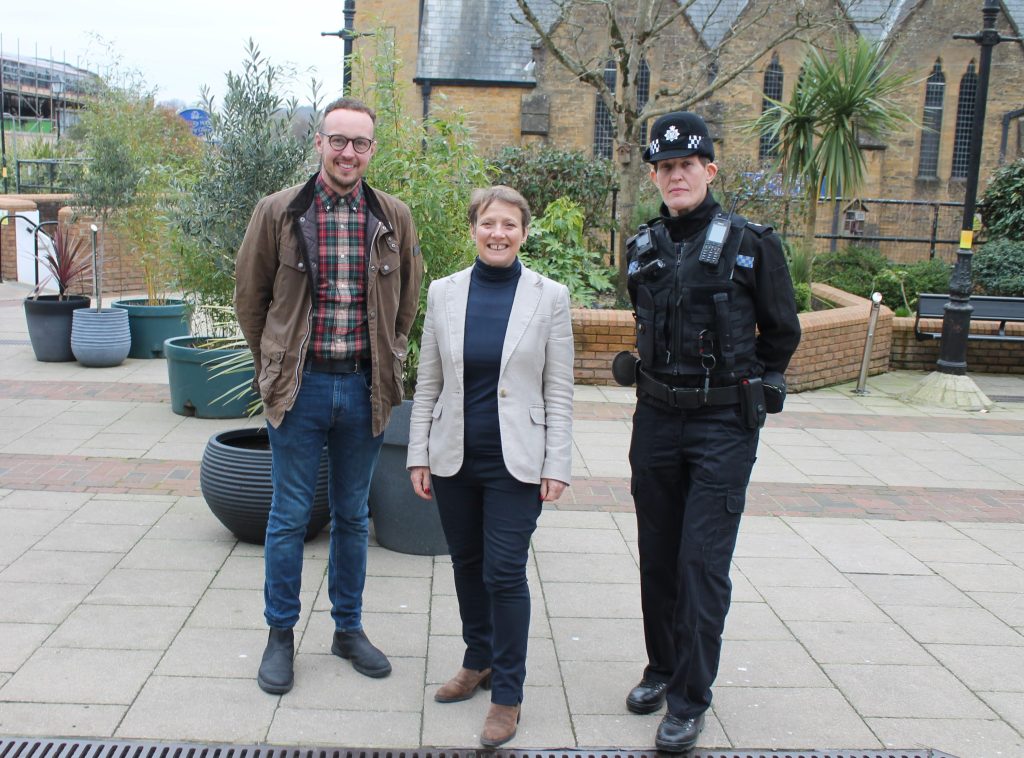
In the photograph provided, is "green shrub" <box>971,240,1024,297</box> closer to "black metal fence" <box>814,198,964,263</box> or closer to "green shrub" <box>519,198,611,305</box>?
"green shrub" <box>519,198,611,305</box>

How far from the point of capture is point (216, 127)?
584 centimetres

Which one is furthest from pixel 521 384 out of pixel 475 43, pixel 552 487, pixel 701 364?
pixel 475 43

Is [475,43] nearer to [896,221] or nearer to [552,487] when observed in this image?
[896,221]

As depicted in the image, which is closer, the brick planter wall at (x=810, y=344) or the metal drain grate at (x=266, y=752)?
the metal drain grate at (x=266, y=752)

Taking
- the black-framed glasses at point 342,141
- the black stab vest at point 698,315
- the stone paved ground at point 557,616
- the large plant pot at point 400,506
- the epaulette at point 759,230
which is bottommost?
the stone paved ground at point 557,616

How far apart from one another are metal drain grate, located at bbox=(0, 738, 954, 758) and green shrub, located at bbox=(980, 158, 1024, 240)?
45.4 feet

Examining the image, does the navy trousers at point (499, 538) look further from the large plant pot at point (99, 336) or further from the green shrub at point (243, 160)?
the large plant pot at point (99, 336)

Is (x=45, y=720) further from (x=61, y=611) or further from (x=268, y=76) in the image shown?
(x=268, y=76)

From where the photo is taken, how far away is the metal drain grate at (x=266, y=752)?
134 inches

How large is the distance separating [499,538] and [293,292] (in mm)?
1204

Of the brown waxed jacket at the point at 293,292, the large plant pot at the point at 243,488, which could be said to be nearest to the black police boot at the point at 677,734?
the brown waxed jacket at the point at 293,292

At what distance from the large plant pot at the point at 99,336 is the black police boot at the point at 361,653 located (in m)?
7.03

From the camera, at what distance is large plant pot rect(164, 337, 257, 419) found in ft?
27.0

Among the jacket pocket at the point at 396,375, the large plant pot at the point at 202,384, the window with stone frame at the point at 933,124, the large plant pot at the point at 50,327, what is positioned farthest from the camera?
the window with stone frame at the point at 933,124
